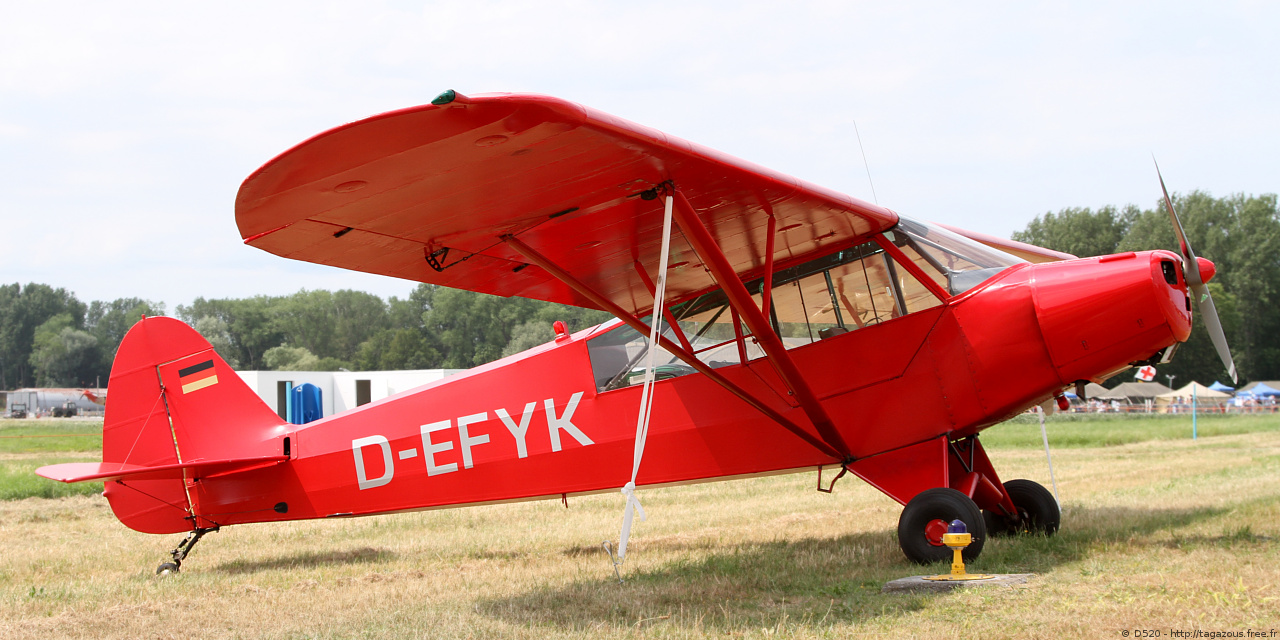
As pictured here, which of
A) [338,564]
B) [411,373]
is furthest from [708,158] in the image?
[411,373]

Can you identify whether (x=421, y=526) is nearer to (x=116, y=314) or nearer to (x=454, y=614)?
(x=454, y=614)

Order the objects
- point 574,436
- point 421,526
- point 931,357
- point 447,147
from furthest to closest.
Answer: point 421,526, point 574,436, point 931,357, point 447,147

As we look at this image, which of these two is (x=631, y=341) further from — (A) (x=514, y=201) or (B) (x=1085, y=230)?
(B) (x=1085, y=230)

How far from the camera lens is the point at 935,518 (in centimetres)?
602

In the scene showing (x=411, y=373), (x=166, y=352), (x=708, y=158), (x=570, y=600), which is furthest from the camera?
(x=411, y=373)

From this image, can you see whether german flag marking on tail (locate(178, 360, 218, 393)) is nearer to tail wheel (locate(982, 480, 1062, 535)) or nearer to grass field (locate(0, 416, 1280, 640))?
grass field (locate(0, 416, 1280, 640))

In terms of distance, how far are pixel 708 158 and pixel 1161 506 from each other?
6.71m

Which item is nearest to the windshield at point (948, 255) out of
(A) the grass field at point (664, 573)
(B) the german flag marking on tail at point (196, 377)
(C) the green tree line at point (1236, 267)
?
(A) the grass field at point (664, 573)

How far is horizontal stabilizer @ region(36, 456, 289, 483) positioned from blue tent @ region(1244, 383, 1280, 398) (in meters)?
76.7

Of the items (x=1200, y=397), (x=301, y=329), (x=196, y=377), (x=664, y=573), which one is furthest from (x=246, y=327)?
(x=664, y=573)

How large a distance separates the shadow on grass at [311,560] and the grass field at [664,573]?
3cm

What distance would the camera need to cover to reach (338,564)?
7852 millimetres

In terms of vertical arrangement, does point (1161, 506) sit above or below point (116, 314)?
below

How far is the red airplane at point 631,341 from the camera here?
16.5 feet
